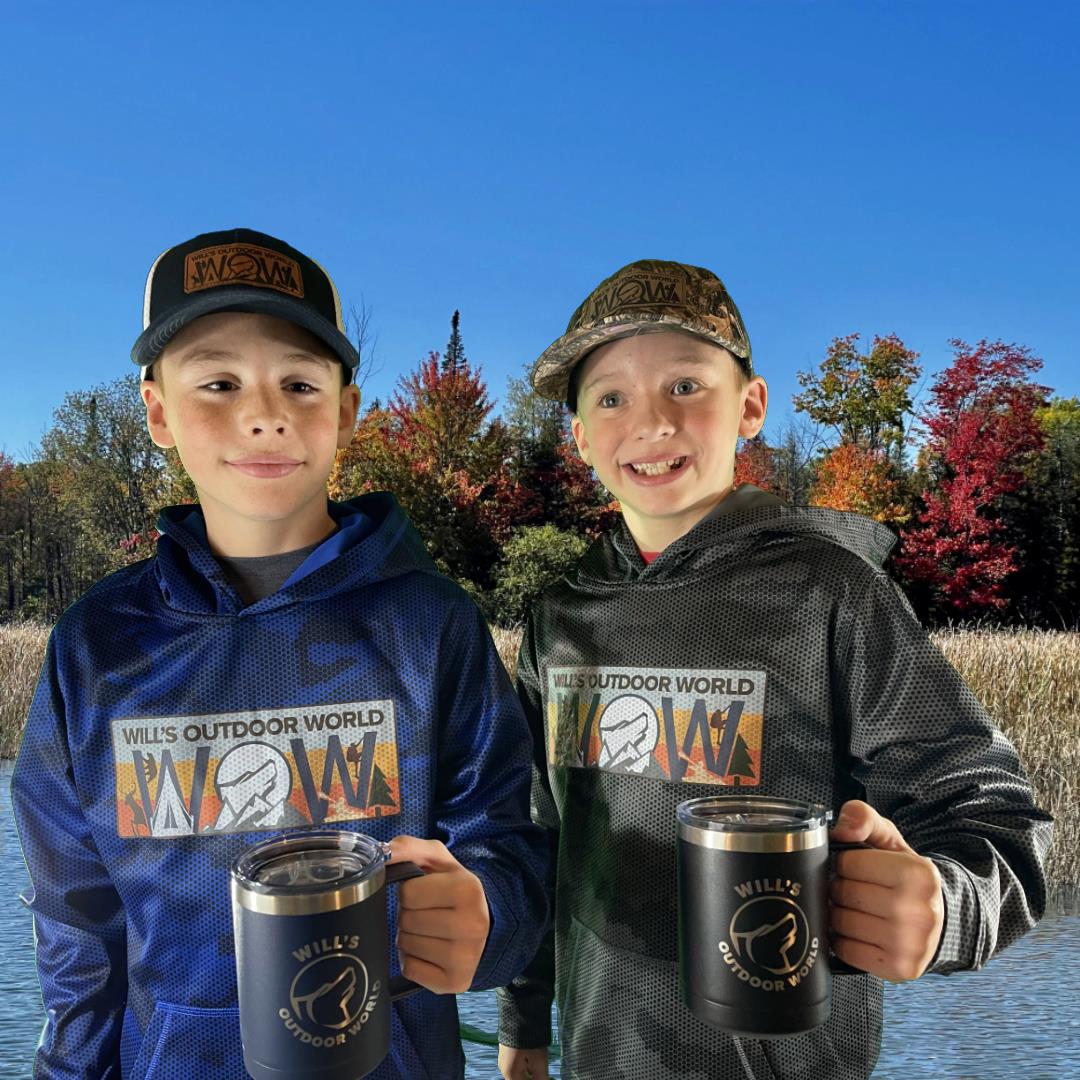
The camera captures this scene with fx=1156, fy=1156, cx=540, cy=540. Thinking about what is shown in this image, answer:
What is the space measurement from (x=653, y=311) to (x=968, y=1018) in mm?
2760

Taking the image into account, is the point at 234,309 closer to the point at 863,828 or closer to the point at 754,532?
the point at 754,532

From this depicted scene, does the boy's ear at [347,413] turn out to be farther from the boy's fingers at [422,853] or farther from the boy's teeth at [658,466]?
the boy's fingers at [422,853]

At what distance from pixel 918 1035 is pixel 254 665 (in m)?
2.73

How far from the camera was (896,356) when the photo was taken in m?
16.2

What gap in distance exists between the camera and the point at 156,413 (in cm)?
145

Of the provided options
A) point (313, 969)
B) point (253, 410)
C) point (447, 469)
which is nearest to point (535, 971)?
point (313, 969)

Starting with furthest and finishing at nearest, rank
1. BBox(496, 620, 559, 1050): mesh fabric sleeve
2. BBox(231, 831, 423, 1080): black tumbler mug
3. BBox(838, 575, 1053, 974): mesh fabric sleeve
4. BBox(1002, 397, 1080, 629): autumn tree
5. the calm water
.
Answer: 1. BBox(1002, 397, 1080, 629): autumn tree
2. the calm water
3. BBox(496, 620, 559, 1050): mesh fabric sleeve
4. BBox(838, 575, 1053, 974): mesh fabric sleeve
5. BBox(231, 831, 423, 1080): black tumbler mug

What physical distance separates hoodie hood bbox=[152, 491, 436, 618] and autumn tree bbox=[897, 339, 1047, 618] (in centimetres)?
1302

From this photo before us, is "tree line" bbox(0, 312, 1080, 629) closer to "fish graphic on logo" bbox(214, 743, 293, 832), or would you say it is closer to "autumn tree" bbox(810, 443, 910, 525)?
"autumn tree" bbox(810, 443, 910, 525)

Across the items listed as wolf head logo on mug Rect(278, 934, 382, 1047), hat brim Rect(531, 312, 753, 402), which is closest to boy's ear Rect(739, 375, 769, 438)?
hat brim Rect(531, 312, 753, 402)

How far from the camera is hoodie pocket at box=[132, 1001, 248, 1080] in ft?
4.13

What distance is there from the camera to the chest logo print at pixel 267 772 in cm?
130

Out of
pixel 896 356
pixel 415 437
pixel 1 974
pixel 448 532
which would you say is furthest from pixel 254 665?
pixel 896 356

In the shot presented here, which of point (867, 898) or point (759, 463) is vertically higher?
point (759, 463)
